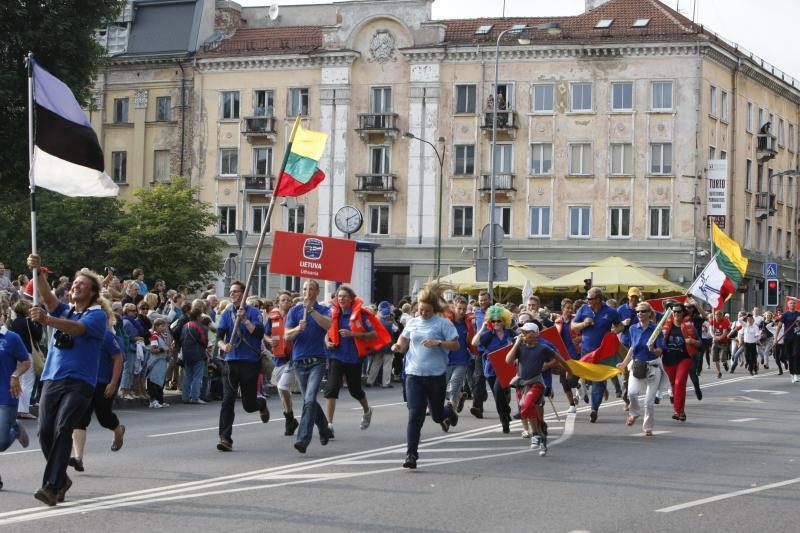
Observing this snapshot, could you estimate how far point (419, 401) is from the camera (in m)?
14.2

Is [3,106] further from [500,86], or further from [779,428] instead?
[500,86]

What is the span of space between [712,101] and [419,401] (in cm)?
5174

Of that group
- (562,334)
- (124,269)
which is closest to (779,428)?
(562,334)

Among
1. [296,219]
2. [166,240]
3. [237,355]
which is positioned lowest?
[237,355]

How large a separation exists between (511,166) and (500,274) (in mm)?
25424

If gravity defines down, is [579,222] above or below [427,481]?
above

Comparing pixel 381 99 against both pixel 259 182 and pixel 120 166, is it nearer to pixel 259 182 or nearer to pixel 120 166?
pixel 259 182

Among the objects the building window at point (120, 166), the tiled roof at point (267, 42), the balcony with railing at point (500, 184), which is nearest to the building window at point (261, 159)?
the tiled roof at point (267, 42)

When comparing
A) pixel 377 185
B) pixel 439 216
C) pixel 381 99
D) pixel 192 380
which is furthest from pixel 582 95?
pixel 192 380

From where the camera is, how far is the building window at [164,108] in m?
68.9

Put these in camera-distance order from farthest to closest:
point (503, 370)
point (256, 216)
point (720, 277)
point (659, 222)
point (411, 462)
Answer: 1. point (256, 216)
2. point (659, 222)
3. point (720, 277)
4. point (503, 370)
5. point (411, 462)

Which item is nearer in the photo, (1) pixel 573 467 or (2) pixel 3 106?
(1) pixel 573 467

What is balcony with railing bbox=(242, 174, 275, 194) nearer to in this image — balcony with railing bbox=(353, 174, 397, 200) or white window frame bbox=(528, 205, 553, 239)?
balcony with railing bbox=(353, 174, 397, 200)

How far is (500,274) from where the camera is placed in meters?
38.9
